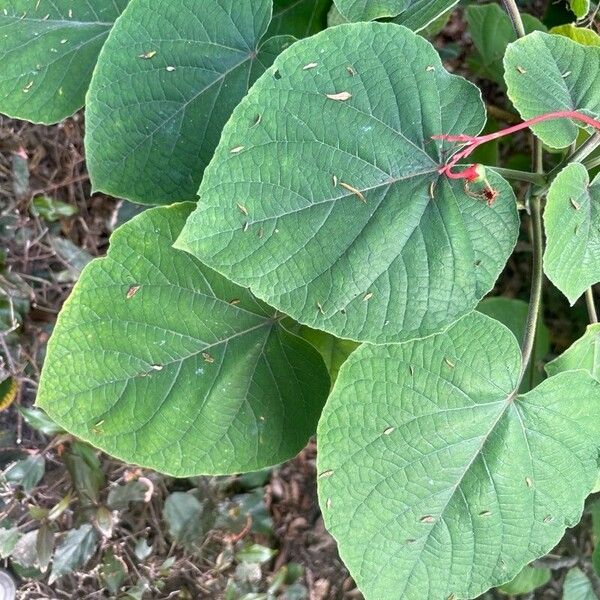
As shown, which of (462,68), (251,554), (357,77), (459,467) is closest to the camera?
(357,77)

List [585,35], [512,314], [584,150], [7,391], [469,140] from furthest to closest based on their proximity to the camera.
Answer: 1. [512,314]
2. [7,391]
3. [585,35]
4. [584,150]
5. [469,140]

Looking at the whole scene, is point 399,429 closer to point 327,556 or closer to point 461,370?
point 461,370

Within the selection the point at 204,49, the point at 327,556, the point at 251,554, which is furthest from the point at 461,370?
the point at 327,556

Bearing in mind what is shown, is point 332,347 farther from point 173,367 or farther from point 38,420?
point 38,420

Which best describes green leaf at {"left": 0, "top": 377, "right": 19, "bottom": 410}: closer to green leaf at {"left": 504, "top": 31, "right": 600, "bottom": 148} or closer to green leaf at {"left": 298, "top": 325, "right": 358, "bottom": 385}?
green leaf at {"left": 298, "top": 325, "right": 358, "bottom": 385}

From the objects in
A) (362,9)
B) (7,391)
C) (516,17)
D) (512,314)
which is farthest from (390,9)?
(7,391)

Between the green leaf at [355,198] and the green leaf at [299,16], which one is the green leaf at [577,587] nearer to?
the green leaf at [355,198]
